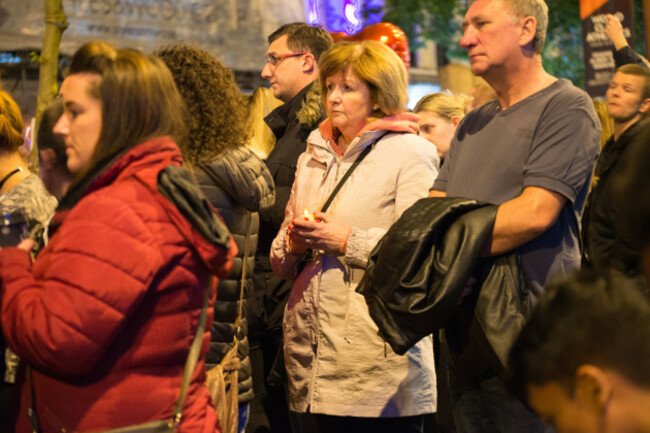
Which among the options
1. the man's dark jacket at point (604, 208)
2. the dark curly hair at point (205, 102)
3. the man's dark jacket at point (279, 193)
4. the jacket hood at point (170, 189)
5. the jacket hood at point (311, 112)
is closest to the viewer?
the jacket hood at point (170, 189)

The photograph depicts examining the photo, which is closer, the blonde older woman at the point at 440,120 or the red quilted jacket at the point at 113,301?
the red quilted jacket at the point at 113,301

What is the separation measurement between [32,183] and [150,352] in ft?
7.54

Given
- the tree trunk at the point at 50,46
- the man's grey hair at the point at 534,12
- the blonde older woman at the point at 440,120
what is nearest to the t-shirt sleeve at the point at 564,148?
the man's grey hair at the point at 534,12

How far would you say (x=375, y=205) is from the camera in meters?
4.17

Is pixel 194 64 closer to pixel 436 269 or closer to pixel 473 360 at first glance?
pixel 436 269

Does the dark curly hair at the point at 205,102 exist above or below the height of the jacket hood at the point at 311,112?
above

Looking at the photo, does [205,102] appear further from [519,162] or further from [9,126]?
[9,126]

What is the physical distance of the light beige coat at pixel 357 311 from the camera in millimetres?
4051

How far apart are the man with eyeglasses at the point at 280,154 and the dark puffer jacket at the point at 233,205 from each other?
2.38 ft

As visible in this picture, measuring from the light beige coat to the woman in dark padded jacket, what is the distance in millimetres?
307

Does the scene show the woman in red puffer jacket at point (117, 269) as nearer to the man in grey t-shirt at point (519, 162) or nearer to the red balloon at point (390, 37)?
the man in grey t-shirt at point (519, 162)

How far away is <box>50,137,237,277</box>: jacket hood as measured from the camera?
251 centimetres

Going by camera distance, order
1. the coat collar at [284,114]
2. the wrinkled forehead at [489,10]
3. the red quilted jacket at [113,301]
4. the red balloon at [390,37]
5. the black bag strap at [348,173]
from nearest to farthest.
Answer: the red quilted jacket at [113,301]
the wrinkled forehead at [489,10]
the black bag strap at [348,173]
the coat collar at [284,114]
the red balloon at [390,37]

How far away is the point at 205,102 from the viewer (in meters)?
3.67
